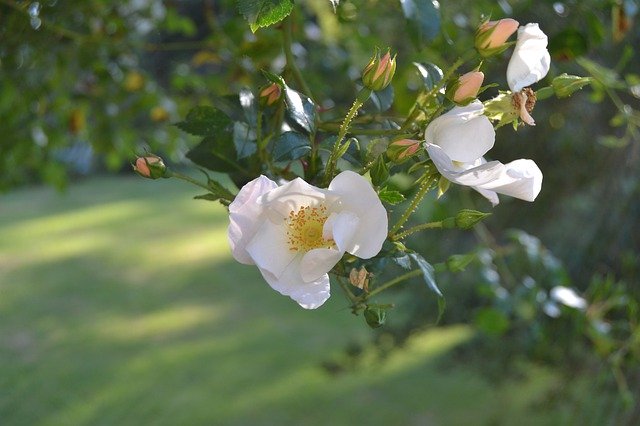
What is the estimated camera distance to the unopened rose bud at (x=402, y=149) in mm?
423

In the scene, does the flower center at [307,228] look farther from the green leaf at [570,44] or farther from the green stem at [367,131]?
the green leaf at [570,44]

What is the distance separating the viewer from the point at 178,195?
7.63 metres

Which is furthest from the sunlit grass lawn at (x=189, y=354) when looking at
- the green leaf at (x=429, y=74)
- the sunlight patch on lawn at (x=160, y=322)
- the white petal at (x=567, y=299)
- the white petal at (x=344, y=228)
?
the white petal at (x=344, y=228)

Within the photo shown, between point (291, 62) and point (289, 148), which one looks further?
point (291, 62)

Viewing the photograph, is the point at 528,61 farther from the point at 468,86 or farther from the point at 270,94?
the point at 270,94

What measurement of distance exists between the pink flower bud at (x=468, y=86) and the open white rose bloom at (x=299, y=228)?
2.6 inches

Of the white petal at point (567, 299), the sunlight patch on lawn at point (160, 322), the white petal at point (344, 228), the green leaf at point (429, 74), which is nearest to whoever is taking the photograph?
the white petal at point (344, 228)

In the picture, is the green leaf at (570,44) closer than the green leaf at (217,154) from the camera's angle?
No

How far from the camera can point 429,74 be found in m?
0.53

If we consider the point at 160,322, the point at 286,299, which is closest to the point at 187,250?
the point at 286,299

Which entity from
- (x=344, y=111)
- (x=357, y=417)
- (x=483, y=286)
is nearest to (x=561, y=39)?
(x=344, y=111)

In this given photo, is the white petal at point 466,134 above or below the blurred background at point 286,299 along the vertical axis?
above

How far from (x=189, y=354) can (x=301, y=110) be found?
3.32 metres

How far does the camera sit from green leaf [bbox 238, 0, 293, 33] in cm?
45
